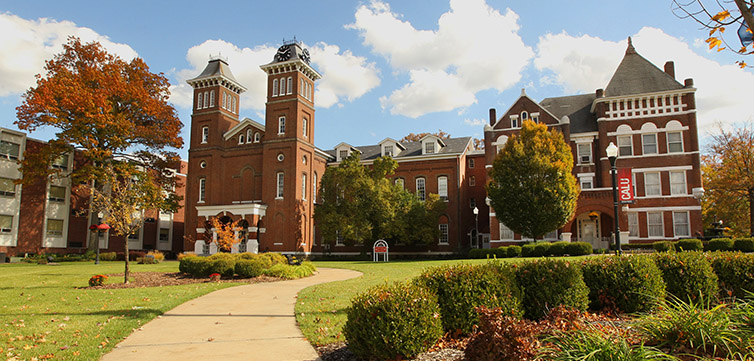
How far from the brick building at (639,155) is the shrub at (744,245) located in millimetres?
10533

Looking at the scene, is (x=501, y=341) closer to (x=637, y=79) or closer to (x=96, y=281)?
(x=96, y=281)

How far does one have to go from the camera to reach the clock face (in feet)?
149

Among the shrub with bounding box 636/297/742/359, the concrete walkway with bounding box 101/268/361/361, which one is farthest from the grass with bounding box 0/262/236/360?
the shrub with bounding box 636/297/742/359

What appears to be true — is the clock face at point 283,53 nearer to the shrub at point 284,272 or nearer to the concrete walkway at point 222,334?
the shrub at point 284,272

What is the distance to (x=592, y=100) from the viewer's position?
139 feet

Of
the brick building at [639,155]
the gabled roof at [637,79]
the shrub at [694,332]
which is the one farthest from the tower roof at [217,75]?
the shrub at [694,332]

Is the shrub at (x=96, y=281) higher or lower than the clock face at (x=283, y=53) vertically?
lower

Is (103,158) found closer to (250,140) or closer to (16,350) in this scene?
(250,140)

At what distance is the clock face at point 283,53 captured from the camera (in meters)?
45.5

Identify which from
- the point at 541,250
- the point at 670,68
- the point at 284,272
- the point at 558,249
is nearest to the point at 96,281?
the point at 284,272

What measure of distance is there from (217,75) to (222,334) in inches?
1680

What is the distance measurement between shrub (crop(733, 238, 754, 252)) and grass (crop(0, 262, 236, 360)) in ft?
80.3

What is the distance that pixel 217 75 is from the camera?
47406 millimetres

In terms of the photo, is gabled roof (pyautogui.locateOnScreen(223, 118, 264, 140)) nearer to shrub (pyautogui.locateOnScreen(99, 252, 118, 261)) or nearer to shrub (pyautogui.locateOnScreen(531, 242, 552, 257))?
shrub (pyautogui.locateOnScreen(99, 252, 118, 261))
